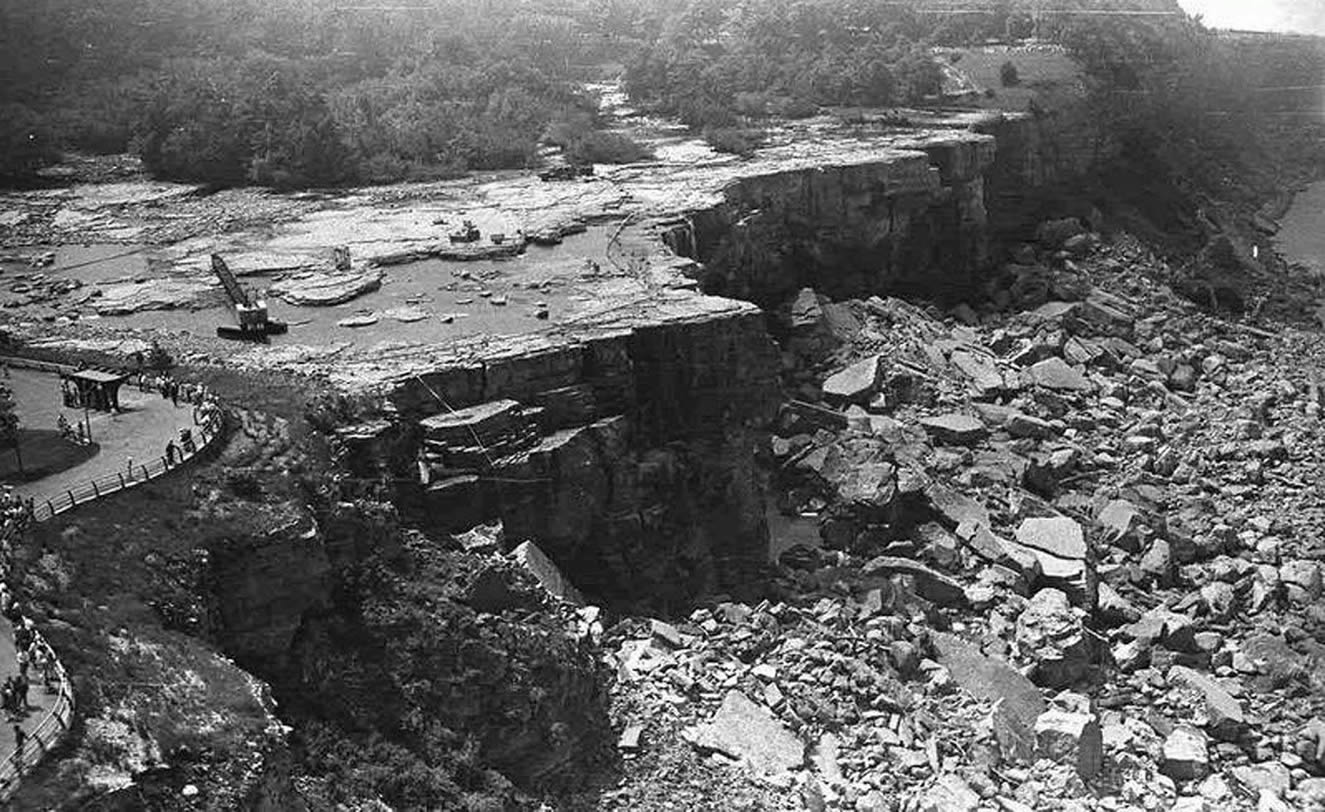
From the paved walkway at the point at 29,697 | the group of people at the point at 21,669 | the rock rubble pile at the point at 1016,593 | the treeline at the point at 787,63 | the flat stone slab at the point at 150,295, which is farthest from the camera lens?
the treeline at the point at 787,63

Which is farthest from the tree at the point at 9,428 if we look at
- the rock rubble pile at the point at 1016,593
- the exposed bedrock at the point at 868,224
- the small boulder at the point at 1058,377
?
the small boulder at the point at 1058,377

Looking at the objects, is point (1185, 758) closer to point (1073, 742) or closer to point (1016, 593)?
point (1073, 742)

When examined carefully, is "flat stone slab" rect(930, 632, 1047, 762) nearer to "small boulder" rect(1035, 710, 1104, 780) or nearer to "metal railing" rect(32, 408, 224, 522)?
"small boulder" rect(1035, 710, 1104, 780)

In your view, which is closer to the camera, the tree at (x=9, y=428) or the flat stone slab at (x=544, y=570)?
the tree at (x=9, y=428)

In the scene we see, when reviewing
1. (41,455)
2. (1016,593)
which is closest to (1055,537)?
(1016,593)

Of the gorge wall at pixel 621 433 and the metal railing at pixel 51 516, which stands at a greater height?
the metal railing at pixel 51 516

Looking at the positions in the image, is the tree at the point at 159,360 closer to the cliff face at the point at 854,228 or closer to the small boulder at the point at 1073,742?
the cliff face at the point at 854,228
